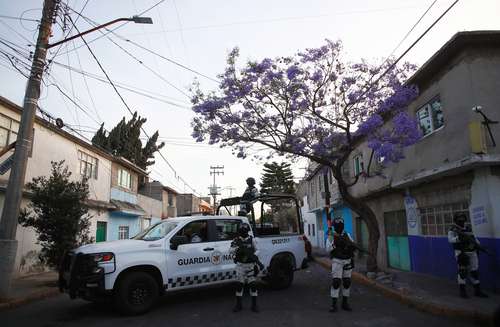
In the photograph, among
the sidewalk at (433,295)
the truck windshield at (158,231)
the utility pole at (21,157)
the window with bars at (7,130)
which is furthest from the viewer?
the window with bars at (7,130)

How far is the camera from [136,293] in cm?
720

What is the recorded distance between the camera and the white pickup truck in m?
6.93

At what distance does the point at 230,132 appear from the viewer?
40.3 feet

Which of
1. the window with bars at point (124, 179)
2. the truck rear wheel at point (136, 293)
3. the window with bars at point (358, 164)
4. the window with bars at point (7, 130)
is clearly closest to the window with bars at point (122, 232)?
the window with bars at point (124, 179)

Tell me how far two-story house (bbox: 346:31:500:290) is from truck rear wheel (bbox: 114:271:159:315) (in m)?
7.62

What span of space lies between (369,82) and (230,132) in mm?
4714

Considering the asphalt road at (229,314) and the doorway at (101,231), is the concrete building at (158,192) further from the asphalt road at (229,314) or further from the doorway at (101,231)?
the asphalt road at (229,314)

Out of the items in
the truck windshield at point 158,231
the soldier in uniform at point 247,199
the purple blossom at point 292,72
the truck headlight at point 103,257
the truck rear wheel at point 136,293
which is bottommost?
the truck rear wheel at point 136,293

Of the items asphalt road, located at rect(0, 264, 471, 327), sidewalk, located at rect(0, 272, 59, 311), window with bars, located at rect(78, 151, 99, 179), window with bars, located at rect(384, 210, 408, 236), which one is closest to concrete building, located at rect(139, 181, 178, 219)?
window with bars, located at rect(78, 151, 99, 179)

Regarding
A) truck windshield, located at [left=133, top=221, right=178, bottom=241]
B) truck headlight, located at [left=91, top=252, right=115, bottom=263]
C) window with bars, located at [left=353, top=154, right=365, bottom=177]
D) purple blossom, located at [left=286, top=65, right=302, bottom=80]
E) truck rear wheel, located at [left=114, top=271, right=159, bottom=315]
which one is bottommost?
truck rear wheel, located at [left=114, top=271, right=159, bottom=315]

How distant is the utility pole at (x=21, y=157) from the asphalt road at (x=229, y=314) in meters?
1.13

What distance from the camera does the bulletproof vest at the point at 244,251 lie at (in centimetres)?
758

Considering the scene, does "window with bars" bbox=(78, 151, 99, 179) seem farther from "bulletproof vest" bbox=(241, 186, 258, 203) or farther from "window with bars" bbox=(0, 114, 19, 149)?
"bulletproof vest" bbox=(241, 186, 258, 203)

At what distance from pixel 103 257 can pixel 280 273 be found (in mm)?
4691
